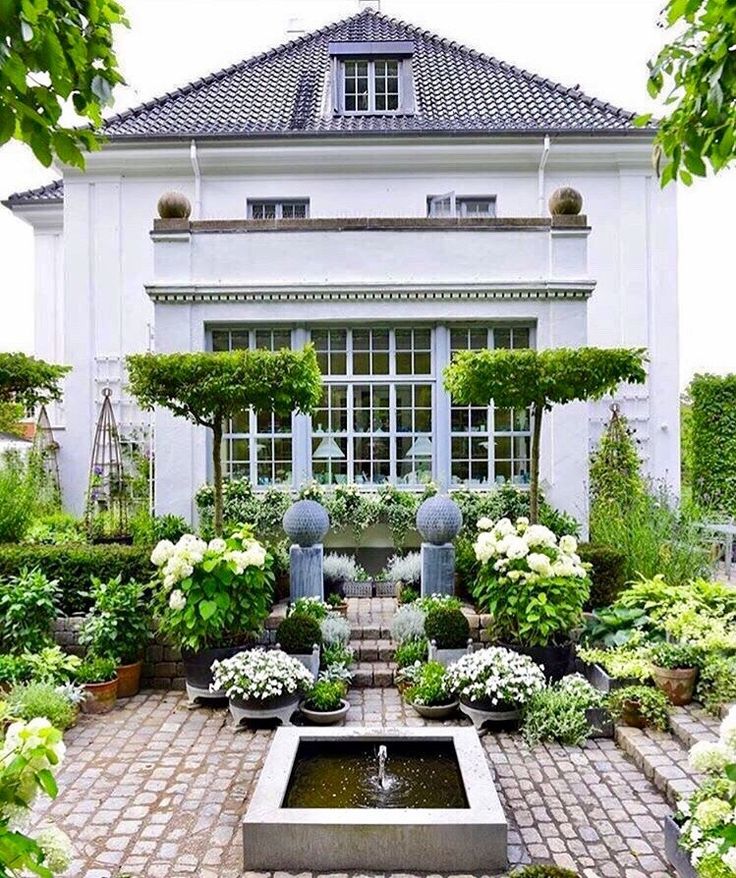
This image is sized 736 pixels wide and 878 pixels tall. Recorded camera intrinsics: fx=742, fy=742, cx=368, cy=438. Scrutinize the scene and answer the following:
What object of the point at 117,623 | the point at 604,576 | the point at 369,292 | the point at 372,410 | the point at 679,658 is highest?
the point at 369,292

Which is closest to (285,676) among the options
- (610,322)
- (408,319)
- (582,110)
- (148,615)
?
(148,615)

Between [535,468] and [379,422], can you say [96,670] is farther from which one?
[379,422]

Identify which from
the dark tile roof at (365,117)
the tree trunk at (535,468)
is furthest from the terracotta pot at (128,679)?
the dark tile roof at (365,117)

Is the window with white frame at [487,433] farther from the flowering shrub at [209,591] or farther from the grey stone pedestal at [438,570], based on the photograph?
the flowering shrub at [209,591]

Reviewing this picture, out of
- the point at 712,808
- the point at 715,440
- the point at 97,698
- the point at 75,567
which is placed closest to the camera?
the point at 712,808

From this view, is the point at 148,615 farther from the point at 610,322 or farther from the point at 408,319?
the point at 610,322

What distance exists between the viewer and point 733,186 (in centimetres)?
358

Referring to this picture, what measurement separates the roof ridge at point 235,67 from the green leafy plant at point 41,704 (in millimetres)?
10528

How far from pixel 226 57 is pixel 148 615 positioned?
13.2m

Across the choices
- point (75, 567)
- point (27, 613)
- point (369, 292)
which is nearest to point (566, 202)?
point (369, 292)

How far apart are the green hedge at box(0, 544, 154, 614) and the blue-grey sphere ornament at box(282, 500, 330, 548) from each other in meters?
1.50

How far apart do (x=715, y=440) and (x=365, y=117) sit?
8.88 meters

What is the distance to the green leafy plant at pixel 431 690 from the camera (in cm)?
643

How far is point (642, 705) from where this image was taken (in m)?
5.90
